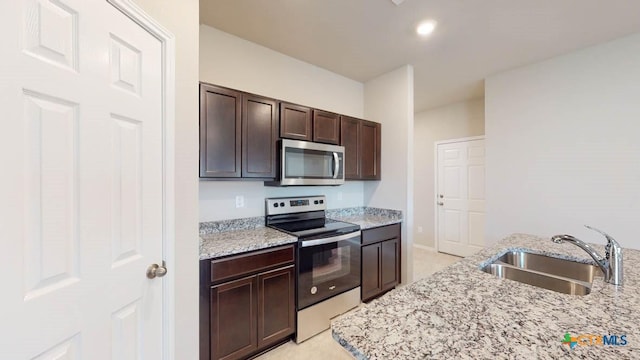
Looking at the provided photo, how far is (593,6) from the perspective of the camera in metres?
1.88

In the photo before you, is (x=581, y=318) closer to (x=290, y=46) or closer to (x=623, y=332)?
(x=623, y=332)

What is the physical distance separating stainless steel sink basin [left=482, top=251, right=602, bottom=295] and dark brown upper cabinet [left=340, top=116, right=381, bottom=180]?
1.68 m

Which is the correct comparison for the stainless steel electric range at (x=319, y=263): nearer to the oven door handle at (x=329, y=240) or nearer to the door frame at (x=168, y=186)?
the oven door handle at (x=329, y=240)

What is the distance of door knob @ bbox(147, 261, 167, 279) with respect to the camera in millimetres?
1168

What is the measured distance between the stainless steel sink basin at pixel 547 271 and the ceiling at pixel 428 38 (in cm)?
191

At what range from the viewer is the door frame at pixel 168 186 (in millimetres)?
1247

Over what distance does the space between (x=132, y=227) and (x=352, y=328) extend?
3.43 ft

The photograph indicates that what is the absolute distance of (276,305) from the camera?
1.84m

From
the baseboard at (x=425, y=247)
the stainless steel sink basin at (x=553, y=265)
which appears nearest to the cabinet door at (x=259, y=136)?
the stainless steel sink basin at (x=553, y=265)

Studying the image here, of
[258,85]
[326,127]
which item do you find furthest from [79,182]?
[326,127]

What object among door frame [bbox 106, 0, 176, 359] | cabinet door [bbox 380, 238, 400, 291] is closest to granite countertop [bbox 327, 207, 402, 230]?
cabinet door [bbox 380, 238, 400, 291]

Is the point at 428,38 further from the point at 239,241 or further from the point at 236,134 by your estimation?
the point at 239,241

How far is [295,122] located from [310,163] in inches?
17.0

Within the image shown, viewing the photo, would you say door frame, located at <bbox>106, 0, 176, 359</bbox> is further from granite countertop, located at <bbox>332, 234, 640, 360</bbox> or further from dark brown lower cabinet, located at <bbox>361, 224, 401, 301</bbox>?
dark brown lower cabinet, located at <bbox>361, 224, 401, 301</bbox>
